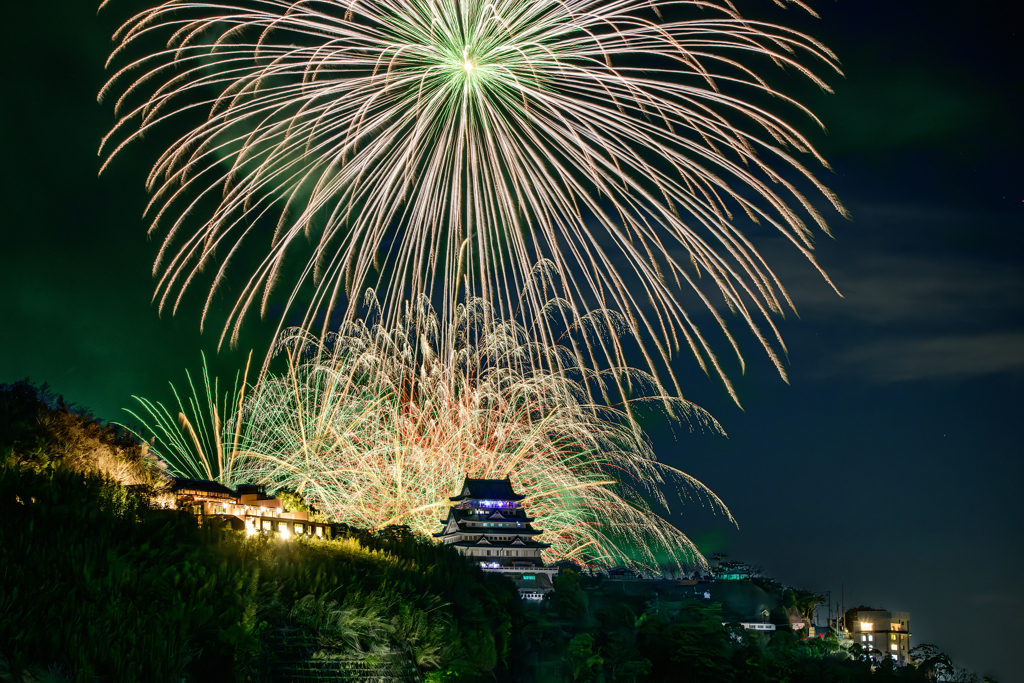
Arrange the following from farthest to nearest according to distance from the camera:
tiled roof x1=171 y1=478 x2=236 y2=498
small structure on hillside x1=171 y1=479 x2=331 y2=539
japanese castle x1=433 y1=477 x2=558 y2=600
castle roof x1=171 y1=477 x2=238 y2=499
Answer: japanese castle x1=433 y1=477 x2=558 y2=600 < tiled roof x1=171 y1=478 x2=236 y2=498 < castle roof x1=171 y1=477 x2=238 y2=499 < small structure on hillside x1=171 y1=479 x2=331 y2=539

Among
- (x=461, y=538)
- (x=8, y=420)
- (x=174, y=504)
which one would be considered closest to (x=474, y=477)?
(x=461, y=538)

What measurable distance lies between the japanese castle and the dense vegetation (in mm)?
2651

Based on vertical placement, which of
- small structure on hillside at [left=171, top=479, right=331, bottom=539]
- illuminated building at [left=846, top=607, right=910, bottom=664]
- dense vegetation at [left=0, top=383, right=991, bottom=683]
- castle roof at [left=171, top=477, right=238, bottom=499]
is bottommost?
illuminated building at [left=846, top=607, right=910, bottom=664]


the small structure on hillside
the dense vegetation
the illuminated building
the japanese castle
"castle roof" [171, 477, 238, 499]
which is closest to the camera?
the dense vegetation

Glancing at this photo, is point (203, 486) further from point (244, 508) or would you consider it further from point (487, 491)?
point (487, 491)

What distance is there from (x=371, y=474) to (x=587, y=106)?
26041 mm

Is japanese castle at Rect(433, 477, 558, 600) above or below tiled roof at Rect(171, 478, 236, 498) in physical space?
below

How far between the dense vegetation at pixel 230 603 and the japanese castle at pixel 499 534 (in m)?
2.65

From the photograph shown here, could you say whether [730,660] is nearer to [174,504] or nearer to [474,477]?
[474,477]

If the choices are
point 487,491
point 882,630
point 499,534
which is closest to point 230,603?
point 487,491

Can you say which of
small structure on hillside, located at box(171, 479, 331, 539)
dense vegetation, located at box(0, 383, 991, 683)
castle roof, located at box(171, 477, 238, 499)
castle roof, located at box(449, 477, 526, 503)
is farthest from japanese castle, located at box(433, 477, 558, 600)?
castle roof, located at box(171, 477, 238, 499)

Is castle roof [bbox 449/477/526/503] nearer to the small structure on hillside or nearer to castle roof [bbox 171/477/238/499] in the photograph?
the small structure on hillside

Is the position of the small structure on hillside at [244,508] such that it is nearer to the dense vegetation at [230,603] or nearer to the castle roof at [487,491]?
the dense vegetation at [230,603]

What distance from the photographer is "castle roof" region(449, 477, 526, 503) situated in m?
55.9
